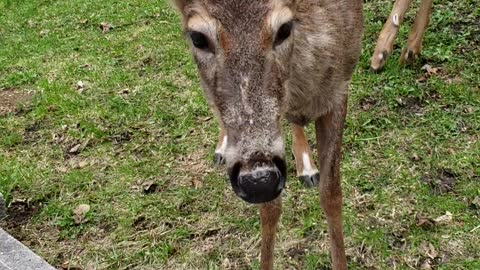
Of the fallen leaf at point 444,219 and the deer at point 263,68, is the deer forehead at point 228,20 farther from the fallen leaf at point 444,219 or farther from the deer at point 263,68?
the fallen leaf at point 444,219

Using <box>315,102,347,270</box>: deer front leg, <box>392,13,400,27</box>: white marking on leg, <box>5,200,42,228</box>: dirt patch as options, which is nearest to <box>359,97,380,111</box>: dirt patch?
<box>392,13,400,27</box>: white marking on leg

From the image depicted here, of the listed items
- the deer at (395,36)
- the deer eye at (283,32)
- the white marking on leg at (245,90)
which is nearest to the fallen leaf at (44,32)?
the deer at (395,36)

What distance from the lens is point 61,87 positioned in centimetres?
643

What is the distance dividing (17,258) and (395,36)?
372 cm

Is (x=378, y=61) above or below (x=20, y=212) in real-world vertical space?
above

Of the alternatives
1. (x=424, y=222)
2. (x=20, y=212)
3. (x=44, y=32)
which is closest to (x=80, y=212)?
(x=20, y=212)

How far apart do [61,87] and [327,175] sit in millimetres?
3609

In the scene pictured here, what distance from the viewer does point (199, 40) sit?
269cm

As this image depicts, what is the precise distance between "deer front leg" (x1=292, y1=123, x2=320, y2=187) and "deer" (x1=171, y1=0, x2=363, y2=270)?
43.9 inches

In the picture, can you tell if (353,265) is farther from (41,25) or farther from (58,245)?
(41,25)

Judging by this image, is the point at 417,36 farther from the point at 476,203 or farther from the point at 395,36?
the point at 476,203

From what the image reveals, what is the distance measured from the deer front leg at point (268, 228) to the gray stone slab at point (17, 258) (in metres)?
1.18

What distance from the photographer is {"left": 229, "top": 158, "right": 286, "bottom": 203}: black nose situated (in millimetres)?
2379

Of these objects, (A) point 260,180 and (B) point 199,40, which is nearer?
(A) point 260,180
